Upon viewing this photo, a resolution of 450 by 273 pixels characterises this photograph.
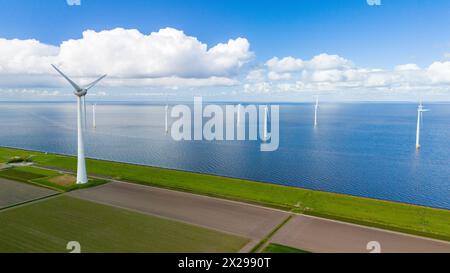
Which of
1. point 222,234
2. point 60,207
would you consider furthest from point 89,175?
point 222,234

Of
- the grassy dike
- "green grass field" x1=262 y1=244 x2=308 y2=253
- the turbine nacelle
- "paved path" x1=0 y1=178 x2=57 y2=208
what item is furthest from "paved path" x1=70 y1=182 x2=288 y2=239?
the turbine nacelle

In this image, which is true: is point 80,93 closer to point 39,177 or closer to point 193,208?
point 39,177

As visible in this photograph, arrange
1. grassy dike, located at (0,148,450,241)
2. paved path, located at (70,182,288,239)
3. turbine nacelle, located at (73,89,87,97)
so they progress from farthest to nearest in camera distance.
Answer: turbine nacelle, located at (73,89,87,97), grassy dike, located at (0,148,450,241), paved path, located at (70,182,288,239)

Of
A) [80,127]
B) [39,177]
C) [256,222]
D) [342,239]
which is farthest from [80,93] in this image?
[342,239]

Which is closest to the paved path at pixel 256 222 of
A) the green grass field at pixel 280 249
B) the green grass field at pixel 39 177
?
the green grass field at pixel 280 249

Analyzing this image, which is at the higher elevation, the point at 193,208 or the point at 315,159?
the point at 315,159

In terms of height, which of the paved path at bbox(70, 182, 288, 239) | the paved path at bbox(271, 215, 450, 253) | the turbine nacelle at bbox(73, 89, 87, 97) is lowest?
the paved path at bbox(271, 215, 450, 253)

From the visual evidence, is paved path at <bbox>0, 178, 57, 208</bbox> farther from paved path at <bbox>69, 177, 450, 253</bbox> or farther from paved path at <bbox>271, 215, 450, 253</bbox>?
paved path at <bbox>271, 215, 450, 253</bbox>
